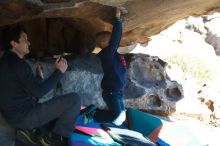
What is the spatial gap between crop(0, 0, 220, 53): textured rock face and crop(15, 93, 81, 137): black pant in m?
1.23

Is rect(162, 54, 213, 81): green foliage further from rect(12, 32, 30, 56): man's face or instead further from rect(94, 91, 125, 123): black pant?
rect(12, 32, 30, 56): man's face

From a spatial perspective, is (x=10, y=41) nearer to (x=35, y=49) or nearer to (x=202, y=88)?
(x=35, y=49)

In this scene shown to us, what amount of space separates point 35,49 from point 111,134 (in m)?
2.54

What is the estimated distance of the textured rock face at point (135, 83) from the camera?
25.8 ft

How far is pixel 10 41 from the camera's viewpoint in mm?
5543

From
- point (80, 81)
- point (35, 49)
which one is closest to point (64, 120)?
point (80, 81)

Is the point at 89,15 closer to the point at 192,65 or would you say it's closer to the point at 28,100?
the point at 28,100

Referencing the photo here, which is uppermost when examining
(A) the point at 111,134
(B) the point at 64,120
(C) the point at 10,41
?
(C) the point at 10,41

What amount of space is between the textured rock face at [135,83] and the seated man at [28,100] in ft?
5.14

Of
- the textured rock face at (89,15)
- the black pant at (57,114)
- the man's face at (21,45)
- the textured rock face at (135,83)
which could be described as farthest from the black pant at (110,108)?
the man's face at (21,45)

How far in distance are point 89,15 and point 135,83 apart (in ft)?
6.99

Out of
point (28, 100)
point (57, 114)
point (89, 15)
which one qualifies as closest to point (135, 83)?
point (89, 15)

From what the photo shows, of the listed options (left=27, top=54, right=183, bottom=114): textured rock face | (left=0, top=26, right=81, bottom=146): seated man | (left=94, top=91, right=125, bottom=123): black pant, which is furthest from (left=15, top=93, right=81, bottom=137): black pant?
(left=27, top=54, right=183, bottom=114): textured rock face

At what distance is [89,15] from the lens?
275 inches
